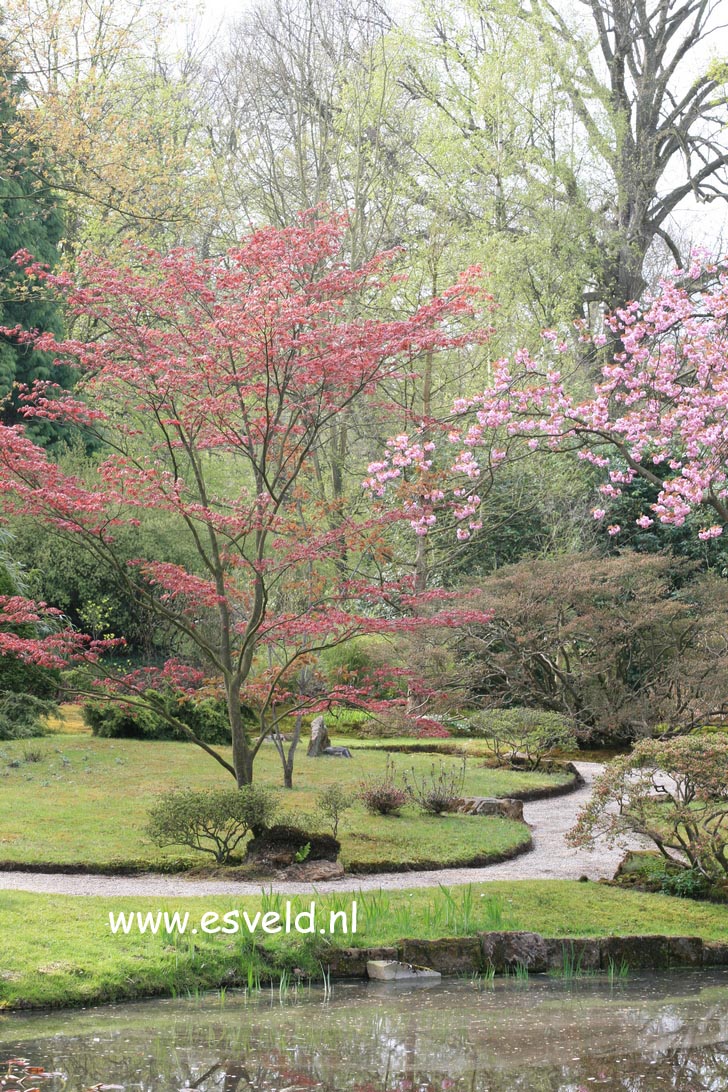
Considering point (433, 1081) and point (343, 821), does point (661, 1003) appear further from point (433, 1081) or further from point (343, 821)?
point (343, 821)

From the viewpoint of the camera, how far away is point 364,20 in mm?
23266

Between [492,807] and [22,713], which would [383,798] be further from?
[22,713]

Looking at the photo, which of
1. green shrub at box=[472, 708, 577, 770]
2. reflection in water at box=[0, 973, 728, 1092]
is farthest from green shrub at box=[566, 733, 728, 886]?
green shrub at box=[472, 708, 577, 770]

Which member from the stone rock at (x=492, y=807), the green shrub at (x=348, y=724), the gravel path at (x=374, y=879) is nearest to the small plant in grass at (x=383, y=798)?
the stone rock at (x=492, y=807)

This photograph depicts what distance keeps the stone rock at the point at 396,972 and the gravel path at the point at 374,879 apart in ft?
4.42

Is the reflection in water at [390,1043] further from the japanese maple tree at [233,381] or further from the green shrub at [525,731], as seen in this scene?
the green shrub at [525,731]

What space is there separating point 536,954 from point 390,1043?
2036mm

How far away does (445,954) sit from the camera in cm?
704

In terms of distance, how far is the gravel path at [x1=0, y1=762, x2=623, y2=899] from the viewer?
8391 mm

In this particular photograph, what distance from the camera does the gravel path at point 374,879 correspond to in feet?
27.5

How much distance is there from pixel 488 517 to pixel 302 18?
10476 mm

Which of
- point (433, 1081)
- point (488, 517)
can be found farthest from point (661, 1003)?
point (488, 517)

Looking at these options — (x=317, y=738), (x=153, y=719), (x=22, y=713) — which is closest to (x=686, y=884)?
(x=317, y=738)

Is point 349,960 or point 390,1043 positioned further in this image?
point 349,960
